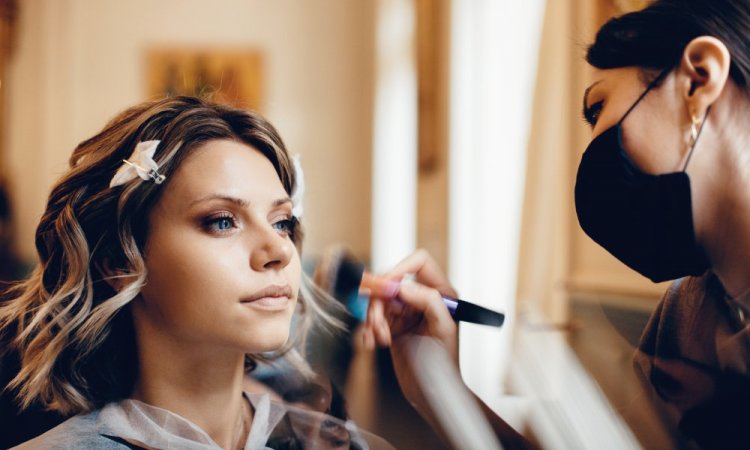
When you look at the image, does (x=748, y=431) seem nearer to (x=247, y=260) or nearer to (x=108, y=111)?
(x=247, y=260)

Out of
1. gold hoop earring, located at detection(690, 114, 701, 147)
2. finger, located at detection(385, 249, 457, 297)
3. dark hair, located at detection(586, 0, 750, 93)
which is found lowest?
finger, located at detection(385, 249, 457, 297)

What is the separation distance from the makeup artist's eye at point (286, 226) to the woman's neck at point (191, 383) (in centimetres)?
15

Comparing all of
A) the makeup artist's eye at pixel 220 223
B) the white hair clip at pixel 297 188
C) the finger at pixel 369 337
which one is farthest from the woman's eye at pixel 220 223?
the finger at pixel 369 337

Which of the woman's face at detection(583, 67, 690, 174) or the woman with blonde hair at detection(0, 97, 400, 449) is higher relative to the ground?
the woman's face at detection(583, 67, 690, 174)

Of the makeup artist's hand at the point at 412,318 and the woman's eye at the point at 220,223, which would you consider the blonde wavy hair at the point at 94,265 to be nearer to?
the woman's eye at the point at 220,223

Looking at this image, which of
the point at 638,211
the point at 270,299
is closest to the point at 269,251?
the point at 270,299

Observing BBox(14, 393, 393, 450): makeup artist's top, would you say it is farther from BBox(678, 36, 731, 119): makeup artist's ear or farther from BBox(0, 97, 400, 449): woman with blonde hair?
BBox(678, 36, 731, 119): makeup artist's ear

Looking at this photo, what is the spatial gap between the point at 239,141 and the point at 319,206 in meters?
2.98

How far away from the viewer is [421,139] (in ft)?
8.54

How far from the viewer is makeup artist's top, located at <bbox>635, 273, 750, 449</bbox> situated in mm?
508

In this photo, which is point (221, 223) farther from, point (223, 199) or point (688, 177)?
point (688, 177)

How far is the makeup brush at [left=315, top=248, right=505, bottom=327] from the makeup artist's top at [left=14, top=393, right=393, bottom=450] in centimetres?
16

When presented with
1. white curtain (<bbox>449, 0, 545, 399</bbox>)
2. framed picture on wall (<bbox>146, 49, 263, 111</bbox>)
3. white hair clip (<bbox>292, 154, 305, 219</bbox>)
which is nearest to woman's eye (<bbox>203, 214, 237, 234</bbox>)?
→ white hair clip (<bbox>292, 154, 305, 219</bbox>)

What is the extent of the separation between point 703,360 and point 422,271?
1.12ft
